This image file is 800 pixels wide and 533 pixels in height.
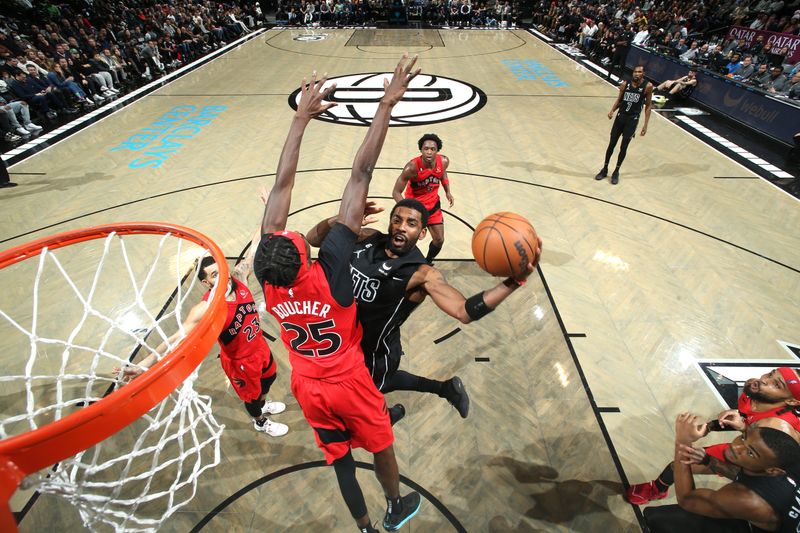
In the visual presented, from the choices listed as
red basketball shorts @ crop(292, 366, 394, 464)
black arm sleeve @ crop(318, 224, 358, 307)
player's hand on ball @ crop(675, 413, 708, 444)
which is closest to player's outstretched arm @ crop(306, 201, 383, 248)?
black arm sleeve @ crop(318, 224, 358, 307)

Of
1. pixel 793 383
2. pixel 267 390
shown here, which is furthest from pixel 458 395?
pixel 793 383

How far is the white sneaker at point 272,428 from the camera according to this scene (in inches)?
135

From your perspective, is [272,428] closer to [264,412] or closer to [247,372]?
[264,412]

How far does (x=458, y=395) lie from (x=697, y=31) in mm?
18595

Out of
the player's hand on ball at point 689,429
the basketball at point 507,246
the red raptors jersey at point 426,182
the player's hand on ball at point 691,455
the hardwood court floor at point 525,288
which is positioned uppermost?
the basketball at point 507,246

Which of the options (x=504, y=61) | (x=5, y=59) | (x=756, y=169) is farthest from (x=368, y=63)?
(x=756, y=169)

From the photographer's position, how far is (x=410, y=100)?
446 inches

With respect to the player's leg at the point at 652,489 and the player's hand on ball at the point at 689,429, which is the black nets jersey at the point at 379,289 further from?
the player's leg at the point at 652,489

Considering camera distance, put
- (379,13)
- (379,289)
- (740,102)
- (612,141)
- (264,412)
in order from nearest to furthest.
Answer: (379,289) → (264,412) → (612,141) → (740,102) → (379,13)

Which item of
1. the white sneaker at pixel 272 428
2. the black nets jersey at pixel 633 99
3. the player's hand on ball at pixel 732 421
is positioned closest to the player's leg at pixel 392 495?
the white sneaker at pixel 272 428

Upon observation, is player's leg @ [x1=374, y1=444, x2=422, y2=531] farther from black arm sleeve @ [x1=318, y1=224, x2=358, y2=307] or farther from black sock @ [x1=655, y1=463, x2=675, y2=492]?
black sock @ [x1=655, y1=463, x2=675, y2=492]

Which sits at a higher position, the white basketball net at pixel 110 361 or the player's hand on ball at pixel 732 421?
the player's hand on ball at pixel 732 421

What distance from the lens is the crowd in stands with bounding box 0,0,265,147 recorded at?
992 centimetres

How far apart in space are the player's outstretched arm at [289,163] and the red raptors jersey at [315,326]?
496 mm
